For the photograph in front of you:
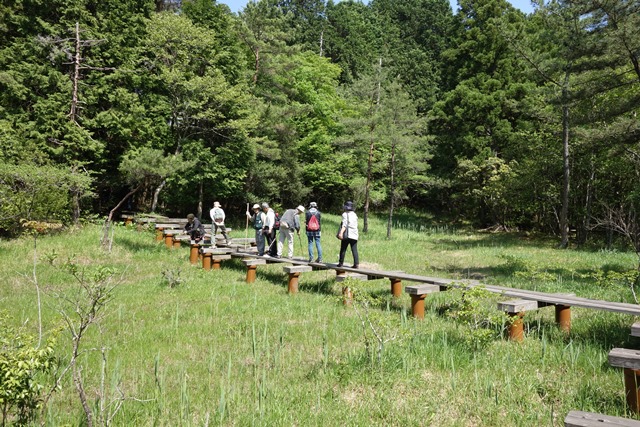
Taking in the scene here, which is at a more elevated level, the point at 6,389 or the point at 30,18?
the point at 30,18

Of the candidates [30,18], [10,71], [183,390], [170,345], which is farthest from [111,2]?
[183,390]

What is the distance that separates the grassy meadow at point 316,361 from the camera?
11.5ft

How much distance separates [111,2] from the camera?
20359 mm

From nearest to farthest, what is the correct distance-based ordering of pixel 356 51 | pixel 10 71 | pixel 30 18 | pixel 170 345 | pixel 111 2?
pixel 170 345 → pixel 10 71 → pixel 30 18 → pixel 111 2 → pixel 356 51

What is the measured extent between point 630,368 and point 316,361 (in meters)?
2.87

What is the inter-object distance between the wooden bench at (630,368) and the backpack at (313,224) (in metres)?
7.16

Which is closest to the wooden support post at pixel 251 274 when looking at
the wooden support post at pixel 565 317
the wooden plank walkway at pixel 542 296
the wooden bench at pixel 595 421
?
the wooden plank walkway at pixel 542 296

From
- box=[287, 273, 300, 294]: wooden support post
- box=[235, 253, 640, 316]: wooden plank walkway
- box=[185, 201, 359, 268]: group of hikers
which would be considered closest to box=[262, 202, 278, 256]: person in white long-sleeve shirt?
box=[185, 201, 359, 268]: group of hikers

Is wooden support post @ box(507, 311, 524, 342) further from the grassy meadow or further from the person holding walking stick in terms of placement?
the person holding walking stick

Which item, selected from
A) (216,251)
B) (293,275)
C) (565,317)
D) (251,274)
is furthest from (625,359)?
(216,251)

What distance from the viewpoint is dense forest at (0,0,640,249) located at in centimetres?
1403

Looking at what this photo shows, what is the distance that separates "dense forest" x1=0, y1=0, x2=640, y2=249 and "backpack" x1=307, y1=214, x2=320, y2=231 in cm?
689

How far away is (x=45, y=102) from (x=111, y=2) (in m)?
6.44

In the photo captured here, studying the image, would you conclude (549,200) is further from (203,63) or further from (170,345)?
(170,345)
